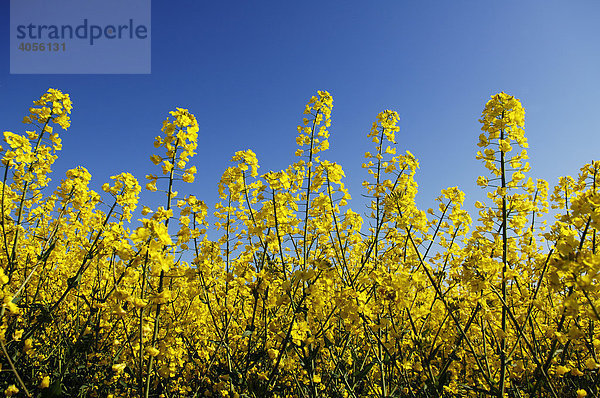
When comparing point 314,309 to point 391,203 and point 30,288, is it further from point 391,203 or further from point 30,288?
point 30,288

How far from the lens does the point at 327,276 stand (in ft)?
10.2

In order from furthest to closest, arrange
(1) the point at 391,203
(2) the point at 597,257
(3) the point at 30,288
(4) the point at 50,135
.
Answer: (3) the point at 30,288 < (4) the point at 50,135 < (1) the point at 391,203 < (2) the point at 597,257

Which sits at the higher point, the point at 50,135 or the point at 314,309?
the point at 50,135

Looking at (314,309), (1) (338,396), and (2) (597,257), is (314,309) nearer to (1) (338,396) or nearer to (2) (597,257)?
(1) (338,396)

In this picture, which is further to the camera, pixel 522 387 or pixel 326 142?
pixel 522 387

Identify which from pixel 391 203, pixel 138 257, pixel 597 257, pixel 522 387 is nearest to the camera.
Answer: pixel 597 257

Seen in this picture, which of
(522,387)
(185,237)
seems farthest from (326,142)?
(522,387)

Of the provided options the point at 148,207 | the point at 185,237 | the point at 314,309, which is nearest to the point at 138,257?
the point at 148,207

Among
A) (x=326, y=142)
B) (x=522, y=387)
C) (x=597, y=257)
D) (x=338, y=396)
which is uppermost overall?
(x=326, y=142)

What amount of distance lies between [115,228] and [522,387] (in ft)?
17.8

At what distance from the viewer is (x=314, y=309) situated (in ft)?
10.00

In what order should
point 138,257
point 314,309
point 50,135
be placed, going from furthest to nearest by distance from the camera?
point 50,135, point 314,309, point 138,257

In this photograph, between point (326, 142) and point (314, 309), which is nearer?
point (314, 309)

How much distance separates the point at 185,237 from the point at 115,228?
0.60 m
